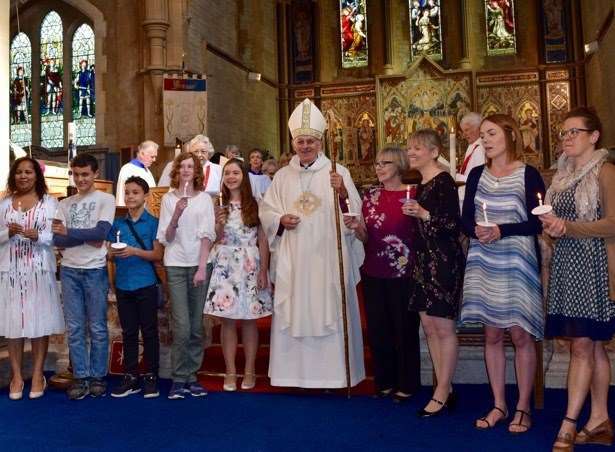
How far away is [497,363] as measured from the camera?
3752mm

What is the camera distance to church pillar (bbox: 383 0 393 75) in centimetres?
1694

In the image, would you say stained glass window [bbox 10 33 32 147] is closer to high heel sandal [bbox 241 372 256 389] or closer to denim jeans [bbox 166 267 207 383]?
denim jeans [bbox 166 267 207 383]

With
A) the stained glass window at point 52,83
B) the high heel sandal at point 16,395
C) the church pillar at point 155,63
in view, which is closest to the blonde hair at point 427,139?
the high heel sandal at point 16,395

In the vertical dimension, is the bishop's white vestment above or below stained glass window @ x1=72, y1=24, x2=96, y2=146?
below

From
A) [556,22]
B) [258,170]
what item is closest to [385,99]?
[556,22]

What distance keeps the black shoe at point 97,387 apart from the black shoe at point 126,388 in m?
0.08

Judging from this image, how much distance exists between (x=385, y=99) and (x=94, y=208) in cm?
1178

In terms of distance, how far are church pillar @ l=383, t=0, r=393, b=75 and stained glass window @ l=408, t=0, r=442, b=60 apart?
1.81ft

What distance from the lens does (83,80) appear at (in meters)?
14.2

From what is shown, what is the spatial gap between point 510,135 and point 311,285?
67.2 inches

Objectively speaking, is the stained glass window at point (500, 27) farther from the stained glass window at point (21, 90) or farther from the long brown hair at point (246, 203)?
the long brown hair at point (246, 203)

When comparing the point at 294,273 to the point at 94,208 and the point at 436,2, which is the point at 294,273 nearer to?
the point at 94,208

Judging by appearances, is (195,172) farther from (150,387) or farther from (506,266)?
(506,266)

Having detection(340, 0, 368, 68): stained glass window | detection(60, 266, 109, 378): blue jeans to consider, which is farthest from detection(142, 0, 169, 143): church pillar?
detection(60, 266, 109, 378): blue jeans
